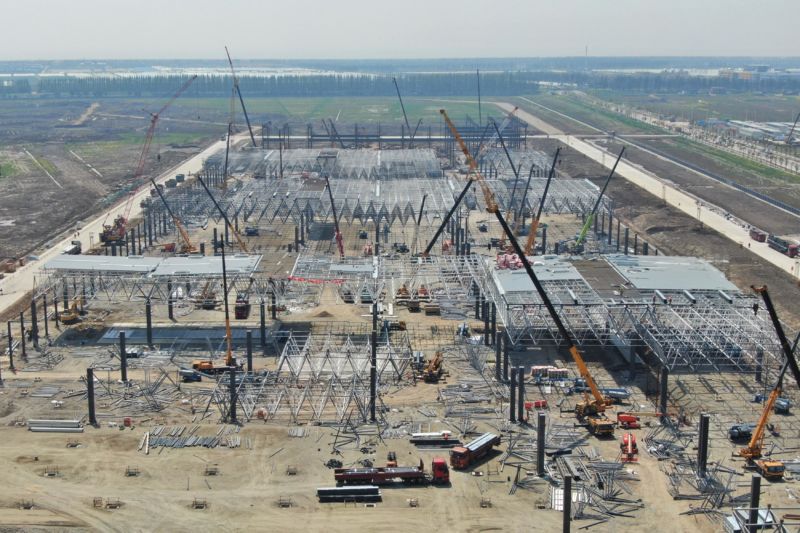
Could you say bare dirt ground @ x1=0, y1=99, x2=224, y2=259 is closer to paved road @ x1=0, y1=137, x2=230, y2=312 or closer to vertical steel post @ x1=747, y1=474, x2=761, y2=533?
paved road @ x1=0, y1=137, x2=230, y2=312

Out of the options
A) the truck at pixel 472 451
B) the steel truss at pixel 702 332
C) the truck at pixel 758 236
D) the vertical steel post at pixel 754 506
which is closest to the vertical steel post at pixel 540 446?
the truck at pixel 472 451

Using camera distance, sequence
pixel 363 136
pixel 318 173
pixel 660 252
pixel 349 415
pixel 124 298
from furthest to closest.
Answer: pixel 363 136 → pixel 318 173 → pixel 660 252 → pixel 124 298 → pixel 349 415

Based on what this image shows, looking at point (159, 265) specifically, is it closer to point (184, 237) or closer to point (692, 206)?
point (184, 237)

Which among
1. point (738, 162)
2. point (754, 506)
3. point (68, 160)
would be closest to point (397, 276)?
point (754, 506)

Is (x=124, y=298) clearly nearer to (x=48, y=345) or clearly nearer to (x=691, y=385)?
(x=48, y=345)

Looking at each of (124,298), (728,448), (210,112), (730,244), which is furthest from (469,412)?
(210,112)

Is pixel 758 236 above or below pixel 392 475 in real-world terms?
above

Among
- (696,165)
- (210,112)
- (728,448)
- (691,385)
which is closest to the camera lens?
(728,448)
